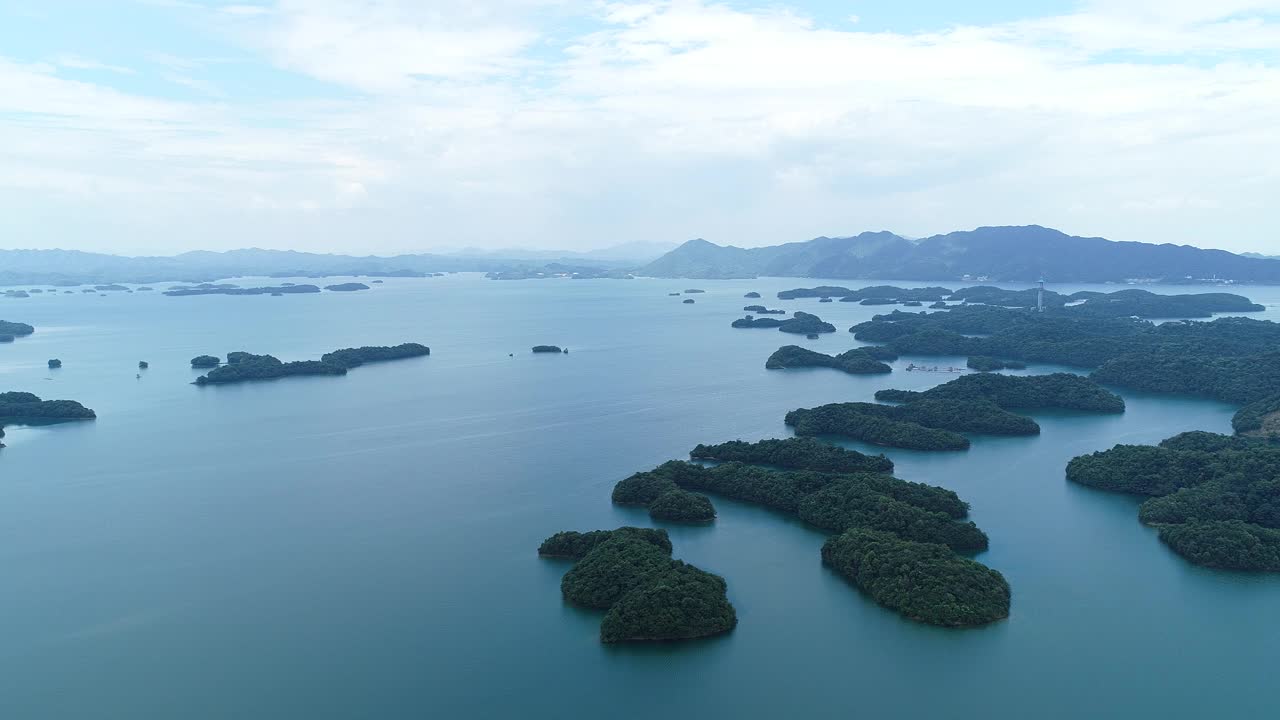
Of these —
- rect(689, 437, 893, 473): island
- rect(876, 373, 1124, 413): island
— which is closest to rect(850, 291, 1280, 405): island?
rect(876, 373, 1124, 413): island

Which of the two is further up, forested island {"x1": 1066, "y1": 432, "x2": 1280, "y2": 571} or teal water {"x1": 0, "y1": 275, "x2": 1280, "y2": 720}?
forested island {"x1": 1066, "y1": 432, "x2": 1280, "y2": 571}

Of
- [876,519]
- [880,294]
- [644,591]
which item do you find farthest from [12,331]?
[880,294]

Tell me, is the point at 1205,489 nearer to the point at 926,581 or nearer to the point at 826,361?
the point at 926,581

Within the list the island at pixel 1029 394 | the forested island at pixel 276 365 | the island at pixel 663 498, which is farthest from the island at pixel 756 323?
the island at pixel 663 498

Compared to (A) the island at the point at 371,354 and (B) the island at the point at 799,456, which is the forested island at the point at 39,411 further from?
(B) the island at the point at 799,456

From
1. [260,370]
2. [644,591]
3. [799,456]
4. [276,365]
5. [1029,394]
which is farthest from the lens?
[276,365]

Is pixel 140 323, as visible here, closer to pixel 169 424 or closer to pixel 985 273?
pixel 169 424

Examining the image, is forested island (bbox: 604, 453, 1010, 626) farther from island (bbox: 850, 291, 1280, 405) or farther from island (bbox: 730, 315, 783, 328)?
island (bbox: 730, 315, 783, 328)

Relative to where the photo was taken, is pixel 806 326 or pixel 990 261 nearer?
pixel 806 326
